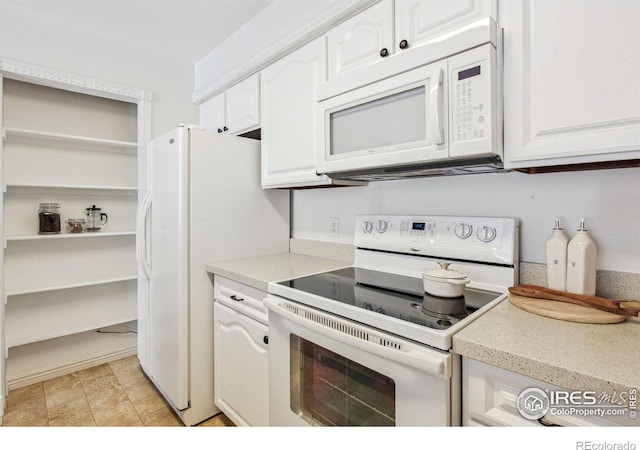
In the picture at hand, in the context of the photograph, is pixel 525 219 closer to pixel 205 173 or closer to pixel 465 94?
pixel 465 94

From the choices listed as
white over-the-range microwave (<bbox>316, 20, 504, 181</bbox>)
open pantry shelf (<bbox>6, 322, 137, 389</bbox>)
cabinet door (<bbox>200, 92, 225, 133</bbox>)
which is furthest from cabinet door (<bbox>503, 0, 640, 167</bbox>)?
open pantry shelf (<bbox>6, 322, 137, 389</bbox>)

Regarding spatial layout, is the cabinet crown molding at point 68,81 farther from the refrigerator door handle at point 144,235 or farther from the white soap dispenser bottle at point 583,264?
the white soap dispenser bottle at point 583,264

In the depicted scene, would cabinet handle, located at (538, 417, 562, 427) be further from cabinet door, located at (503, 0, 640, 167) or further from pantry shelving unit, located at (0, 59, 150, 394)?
pantry shelving unit, located at (0, 59, 150, 394)

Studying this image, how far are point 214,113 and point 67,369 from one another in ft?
7.19

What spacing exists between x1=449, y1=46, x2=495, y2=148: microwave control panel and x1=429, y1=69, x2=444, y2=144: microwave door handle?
Answer: 4 cm

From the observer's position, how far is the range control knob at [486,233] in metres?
1.28

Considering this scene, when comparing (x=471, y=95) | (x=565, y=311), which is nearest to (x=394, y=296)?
(x=565, y=311)

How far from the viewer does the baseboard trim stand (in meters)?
2.21

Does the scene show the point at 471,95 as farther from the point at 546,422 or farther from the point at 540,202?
the point at 546,422

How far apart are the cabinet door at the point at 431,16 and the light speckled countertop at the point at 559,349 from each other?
3.24ft

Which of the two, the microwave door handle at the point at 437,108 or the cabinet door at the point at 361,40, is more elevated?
the cabinet door at the point at 361,40

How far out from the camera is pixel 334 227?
201 centimetres

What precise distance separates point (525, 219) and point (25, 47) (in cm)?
303

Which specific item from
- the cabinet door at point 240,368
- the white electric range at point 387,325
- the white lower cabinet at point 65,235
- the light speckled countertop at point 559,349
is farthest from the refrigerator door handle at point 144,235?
the light speckled countertop at point 559,349
